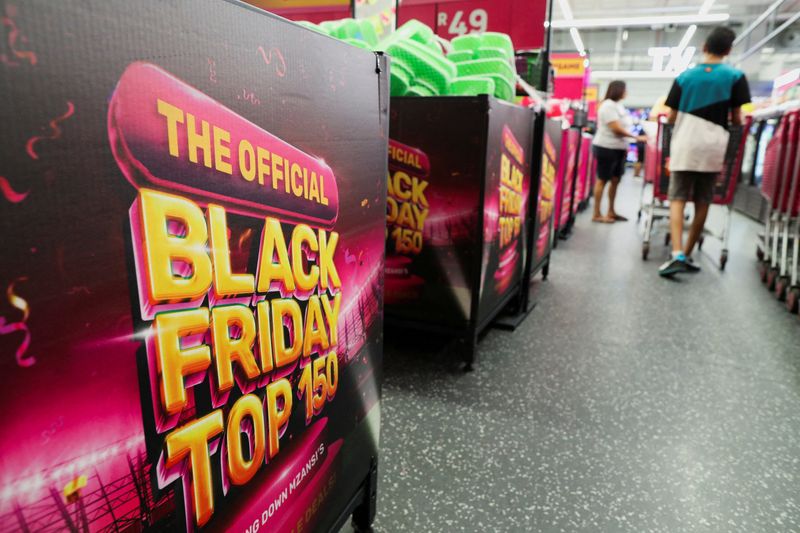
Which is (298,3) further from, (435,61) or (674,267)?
(674,267)

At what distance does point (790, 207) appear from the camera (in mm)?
2805

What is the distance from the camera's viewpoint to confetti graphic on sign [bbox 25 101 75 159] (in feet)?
1.23

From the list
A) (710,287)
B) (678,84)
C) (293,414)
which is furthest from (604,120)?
(293,414)

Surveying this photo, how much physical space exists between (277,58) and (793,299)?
114 inches

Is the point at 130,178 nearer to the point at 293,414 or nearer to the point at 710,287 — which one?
the point at 293,414

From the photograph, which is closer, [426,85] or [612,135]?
[426,85]

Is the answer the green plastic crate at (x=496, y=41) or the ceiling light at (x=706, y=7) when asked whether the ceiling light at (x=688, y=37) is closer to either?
the ceiling light at (x=706, y=7)

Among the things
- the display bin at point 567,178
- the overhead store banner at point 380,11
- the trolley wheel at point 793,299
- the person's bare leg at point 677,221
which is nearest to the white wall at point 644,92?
the display bin at point 567,178

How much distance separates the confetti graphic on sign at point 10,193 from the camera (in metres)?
0.36

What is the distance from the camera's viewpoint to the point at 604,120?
4.94 metres

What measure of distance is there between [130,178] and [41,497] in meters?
0.27

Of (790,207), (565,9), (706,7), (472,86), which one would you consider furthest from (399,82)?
(706,7)

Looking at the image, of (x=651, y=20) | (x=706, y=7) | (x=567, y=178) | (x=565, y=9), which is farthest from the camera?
(x=651, y=20)

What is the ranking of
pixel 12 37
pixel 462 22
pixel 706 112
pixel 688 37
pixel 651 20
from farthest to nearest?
pixel 688 37
pixel 651 20
pixel 706 112
pixel 462 22
pixel 12 37
